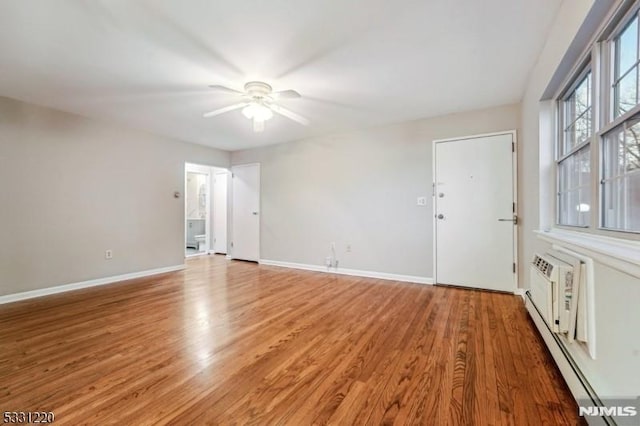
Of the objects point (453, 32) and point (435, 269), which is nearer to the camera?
point (453, 32)

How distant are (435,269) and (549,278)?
7.26 ft

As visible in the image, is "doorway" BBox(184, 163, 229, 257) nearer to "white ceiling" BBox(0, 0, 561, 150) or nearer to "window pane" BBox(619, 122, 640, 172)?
"white ceiling" BBox(0, 0, 561, 150)

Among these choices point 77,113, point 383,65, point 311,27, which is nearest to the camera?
point 311,27

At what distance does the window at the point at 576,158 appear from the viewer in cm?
175

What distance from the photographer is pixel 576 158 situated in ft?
6.39

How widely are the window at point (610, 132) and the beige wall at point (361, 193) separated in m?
1.82

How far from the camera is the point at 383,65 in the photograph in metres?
2.49

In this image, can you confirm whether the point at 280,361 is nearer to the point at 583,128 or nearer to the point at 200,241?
the point at 583,128

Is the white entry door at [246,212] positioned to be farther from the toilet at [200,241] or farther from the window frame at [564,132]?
the window frame at [564,132]

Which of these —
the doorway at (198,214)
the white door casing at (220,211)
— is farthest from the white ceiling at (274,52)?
the doorway at (198,214)

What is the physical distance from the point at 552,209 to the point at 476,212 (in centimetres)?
125

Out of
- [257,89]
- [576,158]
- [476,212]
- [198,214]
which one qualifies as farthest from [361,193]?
[198,214]

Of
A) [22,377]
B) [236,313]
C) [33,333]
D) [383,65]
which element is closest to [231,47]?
[383,65]

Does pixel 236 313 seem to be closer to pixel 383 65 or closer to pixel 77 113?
pixel 383 65
